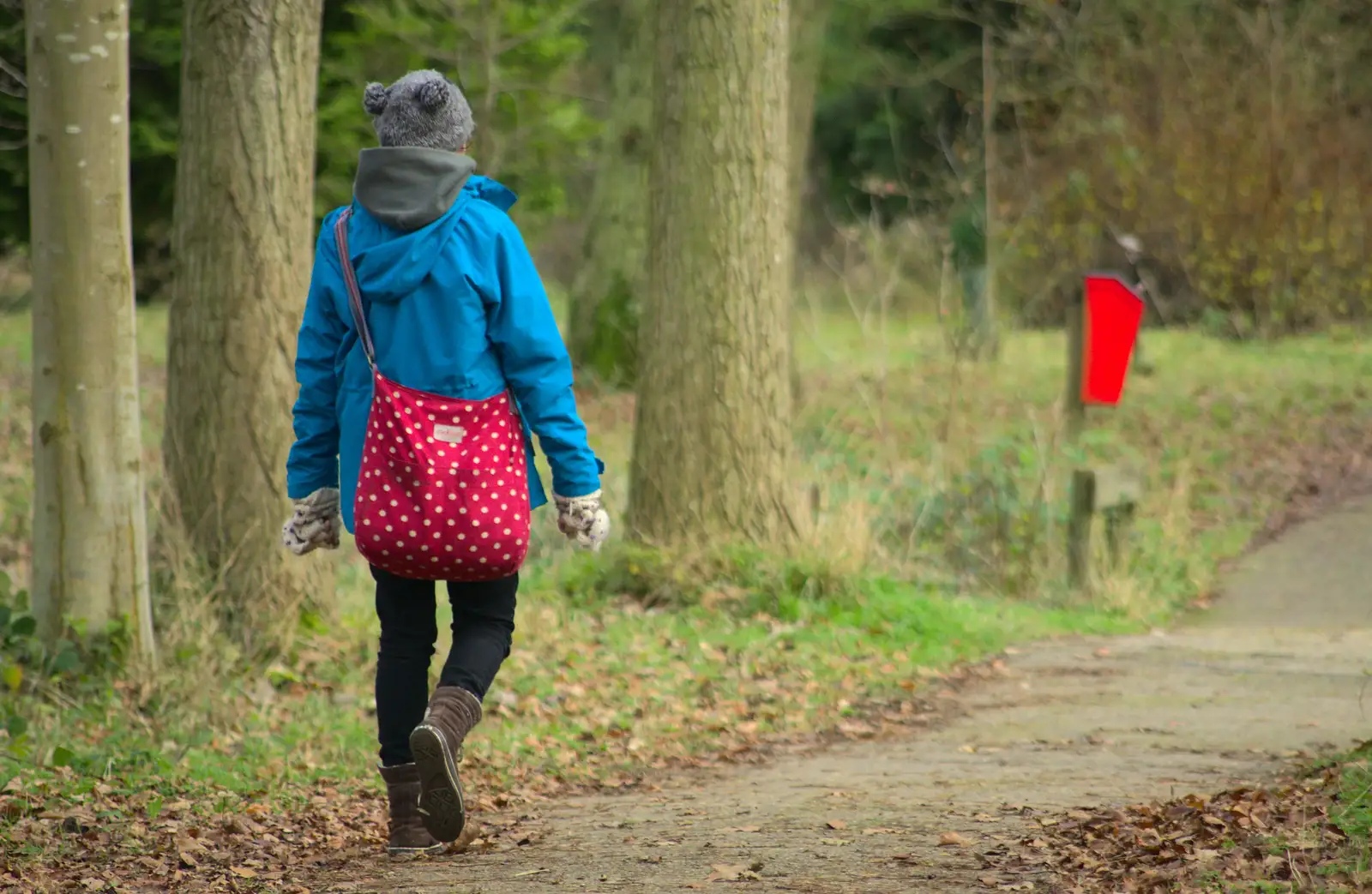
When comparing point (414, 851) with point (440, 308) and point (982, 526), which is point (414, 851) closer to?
point (440, 308)

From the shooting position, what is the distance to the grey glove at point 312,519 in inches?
172

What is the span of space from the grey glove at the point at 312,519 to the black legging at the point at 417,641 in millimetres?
179

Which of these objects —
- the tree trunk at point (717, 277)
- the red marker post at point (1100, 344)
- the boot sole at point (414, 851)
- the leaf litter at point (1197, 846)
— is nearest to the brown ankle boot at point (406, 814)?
the boot sole at point (414, 851)

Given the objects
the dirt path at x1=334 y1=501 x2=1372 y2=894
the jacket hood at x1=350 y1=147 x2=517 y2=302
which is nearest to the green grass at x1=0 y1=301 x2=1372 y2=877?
the dirt path at x1=334 y1=501 x2=1372 y2=894

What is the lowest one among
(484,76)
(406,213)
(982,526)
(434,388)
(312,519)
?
(982,526)

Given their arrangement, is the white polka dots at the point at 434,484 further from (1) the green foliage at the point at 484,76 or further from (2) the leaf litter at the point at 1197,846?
(1) the green foliage at the point at 484,76

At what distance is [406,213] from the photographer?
13.5 ft

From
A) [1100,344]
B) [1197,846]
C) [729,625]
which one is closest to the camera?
[1197,846]

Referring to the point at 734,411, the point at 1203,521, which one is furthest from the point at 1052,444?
the point at 734,411

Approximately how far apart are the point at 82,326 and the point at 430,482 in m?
2.60

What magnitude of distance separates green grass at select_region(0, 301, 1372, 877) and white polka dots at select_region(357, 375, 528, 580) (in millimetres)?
1446

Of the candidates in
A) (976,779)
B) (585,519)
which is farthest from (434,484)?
(976,779)

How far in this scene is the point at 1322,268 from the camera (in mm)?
20375

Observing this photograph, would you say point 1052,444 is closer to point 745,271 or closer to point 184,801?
point 745,271
